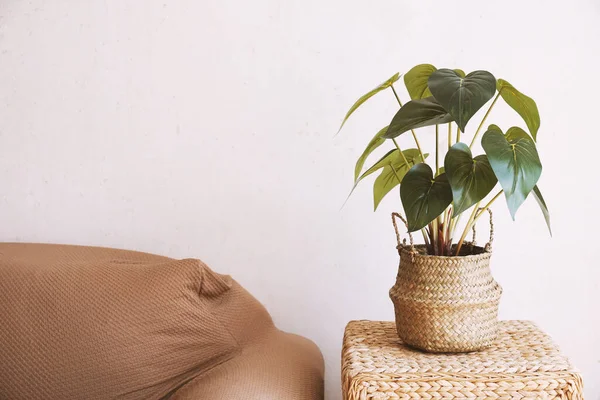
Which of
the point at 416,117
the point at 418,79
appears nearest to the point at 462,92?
the point at 416,117

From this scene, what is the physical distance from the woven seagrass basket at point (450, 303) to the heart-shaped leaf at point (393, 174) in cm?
16

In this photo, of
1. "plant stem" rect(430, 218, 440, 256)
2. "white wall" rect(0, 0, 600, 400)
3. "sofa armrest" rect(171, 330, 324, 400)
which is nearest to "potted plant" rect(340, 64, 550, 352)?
"plant stem" rect(430, 218, 440, 256)

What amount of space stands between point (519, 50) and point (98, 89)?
1.03 metres

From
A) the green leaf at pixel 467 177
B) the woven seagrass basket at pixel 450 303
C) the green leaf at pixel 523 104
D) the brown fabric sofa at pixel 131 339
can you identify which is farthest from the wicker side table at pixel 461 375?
the green leaf at pixel 523 104

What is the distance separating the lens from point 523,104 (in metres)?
1.10

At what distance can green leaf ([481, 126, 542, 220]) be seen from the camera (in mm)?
970

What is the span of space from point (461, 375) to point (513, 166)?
0.36 meters

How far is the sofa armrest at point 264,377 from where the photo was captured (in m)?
1.12

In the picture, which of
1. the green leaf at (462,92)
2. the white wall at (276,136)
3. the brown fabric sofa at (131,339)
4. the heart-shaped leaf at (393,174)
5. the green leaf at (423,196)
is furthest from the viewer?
the white wall at (276,136)

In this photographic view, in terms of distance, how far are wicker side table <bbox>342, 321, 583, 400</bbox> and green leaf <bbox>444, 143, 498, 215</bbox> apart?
28cm

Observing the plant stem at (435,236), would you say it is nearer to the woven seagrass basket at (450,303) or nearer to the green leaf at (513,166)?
the woven seagrass basket at (450,303)

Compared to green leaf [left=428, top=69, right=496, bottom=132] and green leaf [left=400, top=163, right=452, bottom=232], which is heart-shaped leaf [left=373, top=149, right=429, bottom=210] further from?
green leaf [left=428, top=69, right=496, bottom=132]

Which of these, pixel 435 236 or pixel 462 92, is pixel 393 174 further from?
pixel 462 92

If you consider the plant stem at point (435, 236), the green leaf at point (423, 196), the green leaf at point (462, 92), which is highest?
the green leaf at point (462, 92)
